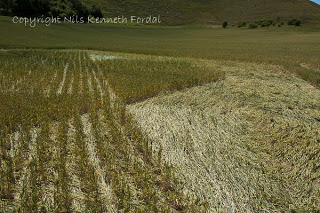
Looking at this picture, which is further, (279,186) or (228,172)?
(228,172)


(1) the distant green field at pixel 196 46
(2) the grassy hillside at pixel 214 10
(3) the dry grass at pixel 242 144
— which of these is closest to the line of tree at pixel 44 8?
(2) the grassy hillside at pixel 214 10

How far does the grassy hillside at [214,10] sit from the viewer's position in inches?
2772

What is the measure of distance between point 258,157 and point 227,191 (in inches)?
45.6

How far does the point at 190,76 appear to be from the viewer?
9578 millimetres

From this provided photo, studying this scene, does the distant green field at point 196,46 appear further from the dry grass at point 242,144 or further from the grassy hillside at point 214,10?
the grassy hillside at point 214,10

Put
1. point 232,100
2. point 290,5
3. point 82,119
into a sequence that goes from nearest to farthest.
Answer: point 82,119, point 232,100, point 290,5

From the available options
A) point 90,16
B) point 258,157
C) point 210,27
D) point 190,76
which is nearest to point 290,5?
point 210,27

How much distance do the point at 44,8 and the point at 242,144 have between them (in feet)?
211

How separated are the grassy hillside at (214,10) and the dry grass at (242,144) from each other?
7017 cm

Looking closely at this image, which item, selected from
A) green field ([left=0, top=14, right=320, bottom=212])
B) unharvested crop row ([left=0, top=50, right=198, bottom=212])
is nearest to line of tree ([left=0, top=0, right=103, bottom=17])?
green field ([left=0, top=14, right=320, bottom=212])

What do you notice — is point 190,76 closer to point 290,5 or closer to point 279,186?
point 279,186

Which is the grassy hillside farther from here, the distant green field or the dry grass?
the dry grass

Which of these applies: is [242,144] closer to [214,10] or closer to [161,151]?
[161,151]

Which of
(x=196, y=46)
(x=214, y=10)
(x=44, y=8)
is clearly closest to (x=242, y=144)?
(x=196, y=46)
